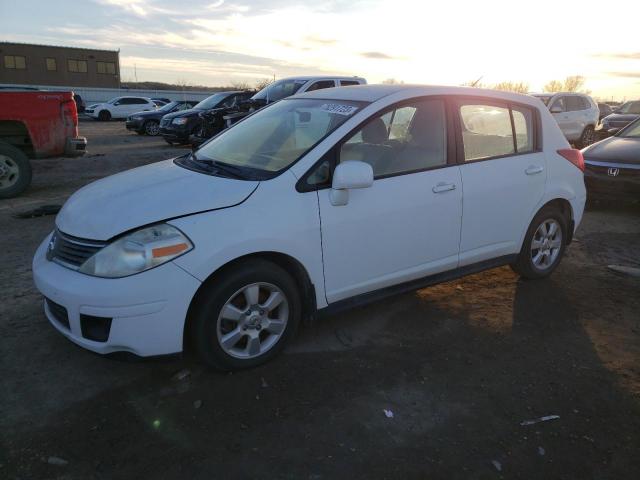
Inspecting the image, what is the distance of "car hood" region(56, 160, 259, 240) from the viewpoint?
9.39 ft

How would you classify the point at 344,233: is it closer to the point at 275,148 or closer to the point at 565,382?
the point at 275,148

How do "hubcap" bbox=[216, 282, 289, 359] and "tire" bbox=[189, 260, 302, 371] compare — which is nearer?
"tire" bbox=[189, 260, 302, 371]

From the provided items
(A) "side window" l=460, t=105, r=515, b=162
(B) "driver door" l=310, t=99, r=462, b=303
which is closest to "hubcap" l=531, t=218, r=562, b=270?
(A) "side window" l=460, t=105, r=515, b=162

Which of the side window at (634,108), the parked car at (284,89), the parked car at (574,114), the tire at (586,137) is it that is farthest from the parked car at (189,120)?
the side window at (634,108)

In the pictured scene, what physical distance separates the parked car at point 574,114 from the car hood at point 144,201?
43.3 feet

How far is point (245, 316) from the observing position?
304 centimetres

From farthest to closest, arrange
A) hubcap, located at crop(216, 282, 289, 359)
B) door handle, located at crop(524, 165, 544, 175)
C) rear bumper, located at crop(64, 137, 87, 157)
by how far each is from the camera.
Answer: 1. rear bumper, located at crop(64, 137, 87, 157)
2. door handle, located at crop(524, 165, 544, 175)
3. hubcap, located at crop(216, 282, 289, 359)

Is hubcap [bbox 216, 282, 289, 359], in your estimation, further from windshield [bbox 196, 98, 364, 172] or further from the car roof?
the car roof

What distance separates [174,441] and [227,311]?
76cm

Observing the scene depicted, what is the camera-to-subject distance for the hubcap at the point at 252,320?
3.00 meters

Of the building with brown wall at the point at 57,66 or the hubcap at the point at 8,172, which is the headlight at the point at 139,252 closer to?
the hubcap at the point at 8,172

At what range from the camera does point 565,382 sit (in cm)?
313

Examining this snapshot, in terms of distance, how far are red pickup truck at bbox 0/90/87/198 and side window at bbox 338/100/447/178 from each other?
6.19 metres

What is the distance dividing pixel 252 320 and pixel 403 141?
1.73 metres
